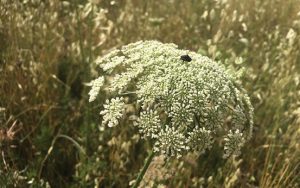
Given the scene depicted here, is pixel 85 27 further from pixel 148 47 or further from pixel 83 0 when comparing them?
pixel 148 47

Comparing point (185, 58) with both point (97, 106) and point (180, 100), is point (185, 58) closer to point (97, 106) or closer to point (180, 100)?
point (180, 100)

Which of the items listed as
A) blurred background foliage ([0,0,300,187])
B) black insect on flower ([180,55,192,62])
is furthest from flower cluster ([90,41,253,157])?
blurred background foliage ([0,0,300,187])

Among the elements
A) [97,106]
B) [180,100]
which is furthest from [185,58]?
[97,106]

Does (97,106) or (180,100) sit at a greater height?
(180,100)

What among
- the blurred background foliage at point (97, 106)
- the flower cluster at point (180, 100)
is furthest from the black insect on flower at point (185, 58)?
the blurred background foliage at point (97, 106)

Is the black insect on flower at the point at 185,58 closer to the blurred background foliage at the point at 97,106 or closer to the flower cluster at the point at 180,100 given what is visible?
the flower cluster at the point at 180,100

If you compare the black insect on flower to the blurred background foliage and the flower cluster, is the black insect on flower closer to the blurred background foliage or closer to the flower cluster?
the flower cluster
